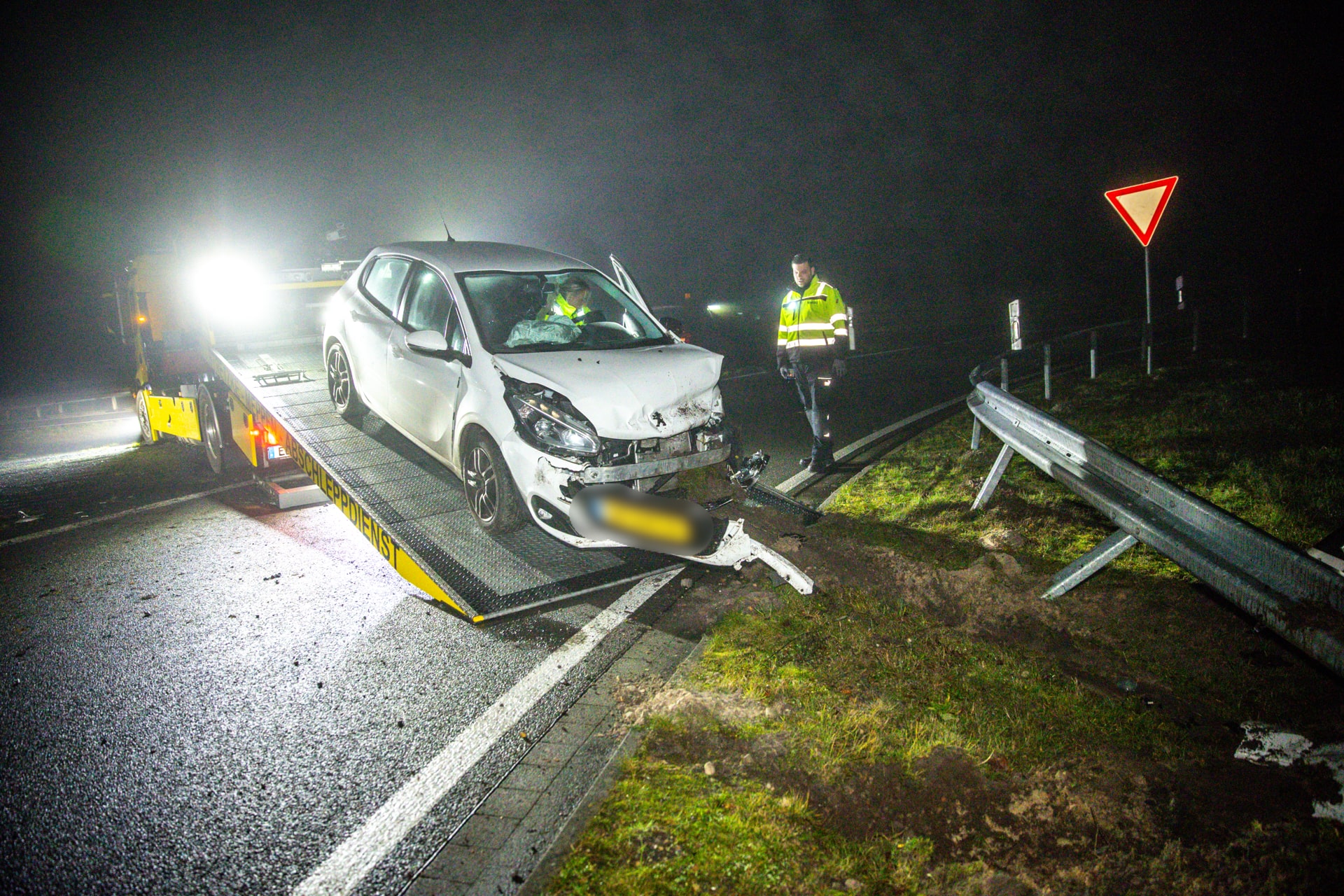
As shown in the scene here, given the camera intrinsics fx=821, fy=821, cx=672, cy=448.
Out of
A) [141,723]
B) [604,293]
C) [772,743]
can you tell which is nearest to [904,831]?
[772,743]

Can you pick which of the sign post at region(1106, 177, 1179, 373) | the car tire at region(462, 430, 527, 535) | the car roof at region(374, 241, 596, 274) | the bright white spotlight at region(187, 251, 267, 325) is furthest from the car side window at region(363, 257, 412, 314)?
the sign post at region(1106, 177, 1179, 373)

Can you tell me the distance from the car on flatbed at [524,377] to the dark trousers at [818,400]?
2060 mm

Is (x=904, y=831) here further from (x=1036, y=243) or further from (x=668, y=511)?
(x=1036, y=243)

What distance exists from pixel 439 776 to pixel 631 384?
261 cm

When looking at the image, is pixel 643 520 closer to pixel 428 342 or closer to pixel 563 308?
pixel 428 342

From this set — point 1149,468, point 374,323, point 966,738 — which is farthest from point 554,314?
point 1149,468

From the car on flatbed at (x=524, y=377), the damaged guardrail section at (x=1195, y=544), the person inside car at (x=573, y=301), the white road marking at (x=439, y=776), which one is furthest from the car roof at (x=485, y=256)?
the damaged guardrail section at (x=1195, y=544)

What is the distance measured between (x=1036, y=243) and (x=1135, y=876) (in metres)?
59.9

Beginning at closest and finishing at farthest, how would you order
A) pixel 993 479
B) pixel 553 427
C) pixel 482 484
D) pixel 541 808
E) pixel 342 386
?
pixel 541 808, pixel 553 427, pixel 482 484, pixel 993 479, pixel 342 386

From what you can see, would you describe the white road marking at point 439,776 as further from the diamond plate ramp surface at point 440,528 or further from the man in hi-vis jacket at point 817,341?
the man in hi-vis jacket at point 817,341

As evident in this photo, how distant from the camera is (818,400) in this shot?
7.96 metres

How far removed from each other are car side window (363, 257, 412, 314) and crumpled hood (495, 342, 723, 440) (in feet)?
5.43

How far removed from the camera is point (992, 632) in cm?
419

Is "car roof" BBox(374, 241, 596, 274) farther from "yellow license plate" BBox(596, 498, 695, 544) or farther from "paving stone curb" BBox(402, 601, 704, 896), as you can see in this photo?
"paving stone curb" BBox(402, 601, 704, 896)
